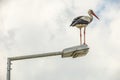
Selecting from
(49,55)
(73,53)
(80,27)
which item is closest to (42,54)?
(49,55)

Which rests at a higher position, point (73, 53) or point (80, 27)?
point (80, 27)

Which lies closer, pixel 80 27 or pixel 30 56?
pixel 30 56

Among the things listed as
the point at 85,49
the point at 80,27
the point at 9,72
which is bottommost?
the point at 9,72

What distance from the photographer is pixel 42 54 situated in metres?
15.8

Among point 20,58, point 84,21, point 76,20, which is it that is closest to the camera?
point 20,58

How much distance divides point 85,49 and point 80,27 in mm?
1935

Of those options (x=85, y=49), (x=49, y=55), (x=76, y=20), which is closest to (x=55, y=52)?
(x=49, y=55)

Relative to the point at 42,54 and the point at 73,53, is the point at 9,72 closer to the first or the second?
the point at 42,54

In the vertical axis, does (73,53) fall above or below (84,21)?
below

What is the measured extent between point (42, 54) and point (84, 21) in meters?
2.66

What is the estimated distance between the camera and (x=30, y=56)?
51.6ft

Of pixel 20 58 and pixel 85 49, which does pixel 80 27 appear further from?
pixel 20 58

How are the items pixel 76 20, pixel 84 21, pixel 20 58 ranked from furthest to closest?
pixel 76 20, pixel 84 21, pixel 20 58

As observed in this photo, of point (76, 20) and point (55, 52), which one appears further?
point (76, 20)
